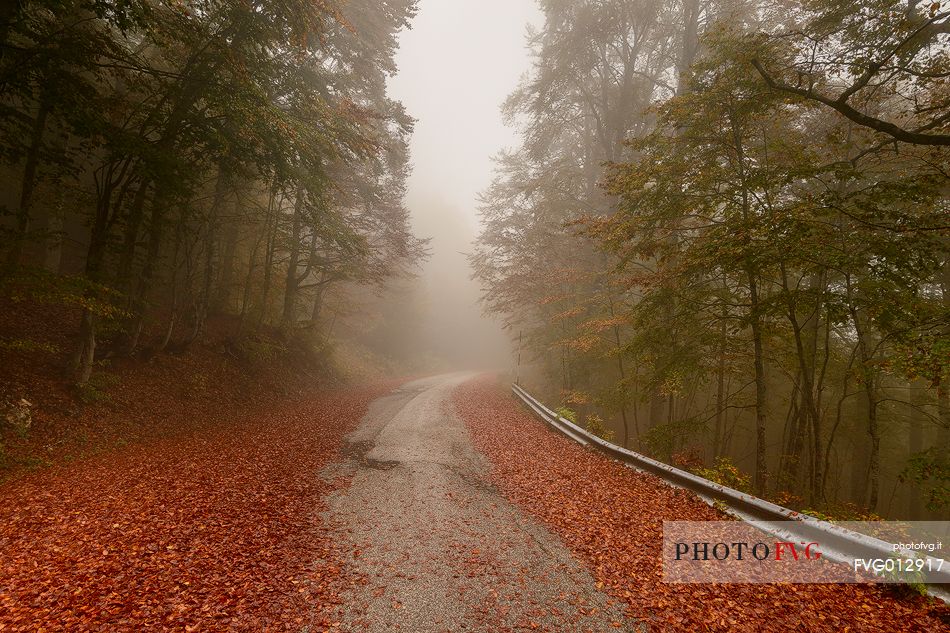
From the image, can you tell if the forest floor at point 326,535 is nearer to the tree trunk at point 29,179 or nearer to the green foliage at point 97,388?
the green foliage at point 97,388

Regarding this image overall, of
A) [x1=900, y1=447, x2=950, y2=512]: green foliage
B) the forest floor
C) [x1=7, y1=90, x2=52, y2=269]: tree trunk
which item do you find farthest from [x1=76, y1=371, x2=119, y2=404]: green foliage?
[x1=900, y1=447, x2=950, y2=512]: green foliage

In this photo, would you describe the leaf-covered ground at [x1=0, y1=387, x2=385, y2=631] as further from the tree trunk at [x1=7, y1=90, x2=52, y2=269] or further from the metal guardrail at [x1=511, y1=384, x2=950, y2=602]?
the metal guardrail at [x1=511, y1=384, x2=950, y2=602]

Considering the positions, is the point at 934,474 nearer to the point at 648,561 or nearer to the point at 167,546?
the point at 648,561

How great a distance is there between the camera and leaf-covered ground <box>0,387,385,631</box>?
10.4 feet

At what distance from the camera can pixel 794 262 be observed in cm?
588

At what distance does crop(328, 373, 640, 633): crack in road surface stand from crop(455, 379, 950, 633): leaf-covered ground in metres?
0.31

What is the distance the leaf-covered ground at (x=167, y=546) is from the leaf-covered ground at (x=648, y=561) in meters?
2.75

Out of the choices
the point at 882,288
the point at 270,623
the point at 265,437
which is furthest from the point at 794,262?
the point at 265,437

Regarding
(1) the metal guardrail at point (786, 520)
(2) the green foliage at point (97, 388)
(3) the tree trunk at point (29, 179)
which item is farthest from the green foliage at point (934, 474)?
(3) the tree trunk at point (29, 179)

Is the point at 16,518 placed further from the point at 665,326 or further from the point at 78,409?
the point at 665,326

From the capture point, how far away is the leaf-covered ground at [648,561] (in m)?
3.06

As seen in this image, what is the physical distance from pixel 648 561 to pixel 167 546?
16.8 feet

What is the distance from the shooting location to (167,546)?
4.08 m

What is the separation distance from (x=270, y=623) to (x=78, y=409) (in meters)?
7.44
